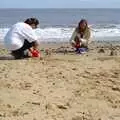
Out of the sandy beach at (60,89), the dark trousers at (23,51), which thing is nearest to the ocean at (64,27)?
the dark trousers at (23,51)

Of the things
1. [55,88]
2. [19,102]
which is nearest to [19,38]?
[55,88]

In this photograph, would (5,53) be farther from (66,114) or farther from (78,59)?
(66,114)

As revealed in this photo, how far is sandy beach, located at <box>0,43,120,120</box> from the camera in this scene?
5715mm

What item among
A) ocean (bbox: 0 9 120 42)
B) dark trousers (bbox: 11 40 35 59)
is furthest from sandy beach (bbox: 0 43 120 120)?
ocean (bbox: 0 9 120 42)

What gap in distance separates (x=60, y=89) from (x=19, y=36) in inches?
119

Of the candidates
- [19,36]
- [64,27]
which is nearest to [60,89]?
[19,36]

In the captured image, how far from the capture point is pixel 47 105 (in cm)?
596

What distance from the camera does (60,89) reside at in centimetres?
677

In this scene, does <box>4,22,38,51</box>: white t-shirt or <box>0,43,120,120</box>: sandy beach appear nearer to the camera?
<box>0,43,120,120</box>: sandy beach

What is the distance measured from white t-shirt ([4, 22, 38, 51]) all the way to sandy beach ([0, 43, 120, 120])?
1.69ft

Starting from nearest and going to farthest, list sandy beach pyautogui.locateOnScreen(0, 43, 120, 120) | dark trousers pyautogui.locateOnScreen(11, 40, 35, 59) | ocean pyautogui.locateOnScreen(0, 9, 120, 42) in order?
sandy beach pyautogui.locateOnScreen(0, 43, 120, 120) < dark trousers pyautogui.locateOnScreen(11, 40, 35, 59) < ocean pyautogui.locateOnScreen(0, 9, 120, 42)

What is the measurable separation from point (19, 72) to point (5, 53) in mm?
3752

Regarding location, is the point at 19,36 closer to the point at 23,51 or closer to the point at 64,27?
the point at 23,51

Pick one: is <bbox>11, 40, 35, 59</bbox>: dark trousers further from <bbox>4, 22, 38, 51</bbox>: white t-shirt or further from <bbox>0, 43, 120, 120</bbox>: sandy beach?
<bbox>0, 43, 120, 120</bbox>: sandy beach
